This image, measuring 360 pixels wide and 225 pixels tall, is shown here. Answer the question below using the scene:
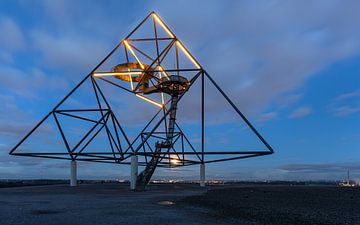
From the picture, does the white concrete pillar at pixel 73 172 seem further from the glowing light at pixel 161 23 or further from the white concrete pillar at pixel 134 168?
the glowing light at pixel 161 23

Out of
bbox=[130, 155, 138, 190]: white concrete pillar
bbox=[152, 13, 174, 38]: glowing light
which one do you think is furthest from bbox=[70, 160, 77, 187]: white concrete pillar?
bbox=[152, 13, 174, 38]: glowing light

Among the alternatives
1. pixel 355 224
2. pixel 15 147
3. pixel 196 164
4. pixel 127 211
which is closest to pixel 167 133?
pixel 196 164

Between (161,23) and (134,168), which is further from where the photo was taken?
(161,23)

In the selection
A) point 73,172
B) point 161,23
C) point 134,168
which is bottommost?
point 73,172

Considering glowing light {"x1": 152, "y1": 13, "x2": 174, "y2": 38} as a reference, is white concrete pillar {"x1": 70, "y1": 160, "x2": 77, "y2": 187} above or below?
below

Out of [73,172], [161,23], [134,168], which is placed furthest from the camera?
[73,172]

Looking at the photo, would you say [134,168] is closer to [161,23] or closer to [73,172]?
[73,172]

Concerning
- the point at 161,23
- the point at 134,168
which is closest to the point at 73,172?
the point at 134,168

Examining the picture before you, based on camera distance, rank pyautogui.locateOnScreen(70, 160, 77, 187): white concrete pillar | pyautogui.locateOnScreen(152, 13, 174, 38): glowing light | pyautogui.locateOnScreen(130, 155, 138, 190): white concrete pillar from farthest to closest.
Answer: pyautogui.locateOnScreen(70, 160, 77, 187): white concrete pillar, pyautogui.locateOnScreen(152, 13, 174, 38): glowing light, pyautogui.locateOnScreen(130, 155, 138, 190): white concrete pillar

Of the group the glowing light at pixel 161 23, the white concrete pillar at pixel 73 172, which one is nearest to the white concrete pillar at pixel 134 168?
the white concrete pillar at pixel 73 172

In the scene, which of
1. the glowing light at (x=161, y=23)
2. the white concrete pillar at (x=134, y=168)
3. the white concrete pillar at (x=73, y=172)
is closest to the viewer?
the white concrete pillar at (x=134, y=168)

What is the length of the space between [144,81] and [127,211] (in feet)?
101

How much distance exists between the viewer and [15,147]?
4028 cm

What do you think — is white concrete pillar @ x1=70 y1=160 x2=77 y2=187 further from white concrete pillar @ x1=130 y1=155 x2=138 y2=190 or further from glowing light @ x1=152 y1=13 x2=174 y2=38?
glowing light @ x1=152 y1=13 x2=174 y2=38
